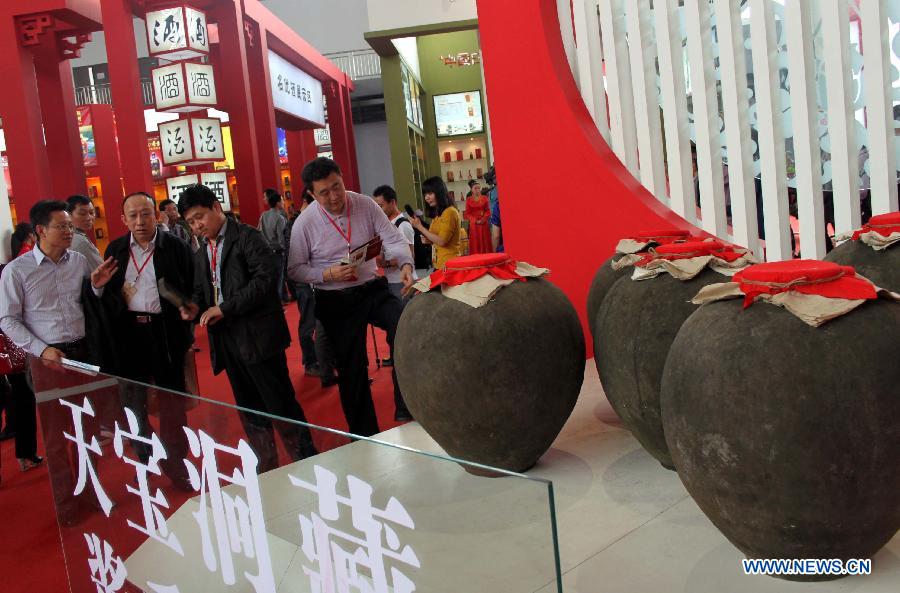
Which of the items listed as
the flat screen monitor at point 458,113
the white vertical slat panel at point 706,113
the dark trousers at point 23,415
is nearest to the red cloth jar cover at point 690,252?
the white vertical slat panel at point 706,113

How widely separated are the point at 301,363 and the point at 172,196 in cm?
614

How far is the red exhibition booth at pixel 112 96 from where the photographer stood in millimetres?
8641

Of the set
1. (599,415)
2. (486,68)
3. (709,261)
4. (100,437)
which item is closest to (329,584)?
(100,437)

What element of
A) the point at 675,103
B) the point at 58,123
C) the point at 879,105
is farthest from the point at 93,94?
the point at 879,105

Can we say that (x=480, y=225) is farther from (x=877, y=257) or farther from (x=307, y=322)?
(x=877, y=257)

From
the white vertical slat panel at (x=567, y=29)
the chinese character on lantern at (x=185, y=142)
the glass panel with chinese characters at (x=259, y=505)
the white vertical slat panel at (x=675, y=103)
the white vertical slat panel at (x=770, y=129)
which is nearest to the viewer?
the glass panel with chinese characters at (x=259, y=505)

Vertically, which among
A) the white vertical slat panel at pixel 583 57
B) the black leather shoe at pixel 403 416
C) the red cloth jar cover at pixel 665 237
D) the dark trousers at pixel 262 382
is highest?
the white vertical slat panel at pixel 583 57

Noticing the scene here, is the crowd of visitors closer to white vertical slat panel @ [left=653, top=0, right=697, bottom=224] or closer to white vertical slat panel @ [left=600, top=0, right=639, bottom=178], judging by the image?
white vertical slat panel @ [left=600, top=0, right=639, bottom=178]

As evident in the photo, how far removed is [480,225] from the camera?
26.5ft

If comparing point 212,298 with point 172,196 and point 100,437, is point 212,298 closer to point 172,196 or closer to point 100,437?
point 100,437

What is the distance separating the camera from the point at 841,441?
1.44 m

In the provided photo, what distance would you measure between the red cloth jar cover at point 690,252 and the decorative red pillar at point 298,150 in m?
15.6

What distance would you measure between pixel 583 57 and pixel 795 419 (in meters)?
2.85

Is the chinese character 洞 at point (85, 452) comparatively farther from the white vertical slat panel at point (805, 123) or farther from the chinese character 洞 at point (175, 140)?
the chinese character 洞 at point (175, 140)
